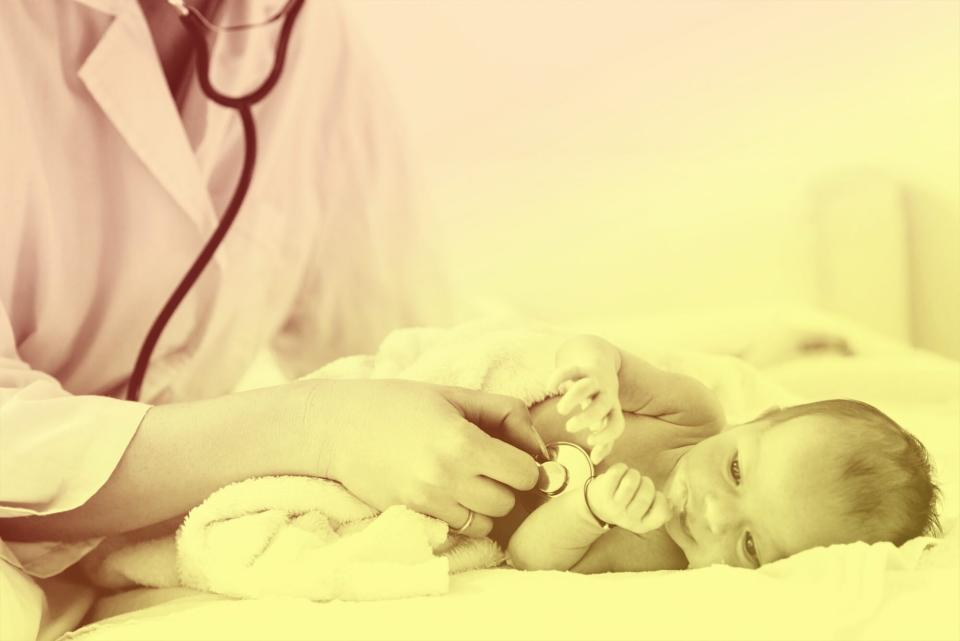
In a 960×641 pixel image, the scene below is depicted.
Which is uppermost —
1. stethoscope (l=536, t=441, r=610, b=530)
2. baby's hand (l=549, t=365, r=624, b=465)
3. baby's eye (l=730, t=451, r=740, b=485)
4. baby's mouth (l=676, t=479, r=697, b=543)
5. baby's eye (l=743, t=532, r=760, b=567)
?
baby's hand (l=549, t=365, r=624, b=465)

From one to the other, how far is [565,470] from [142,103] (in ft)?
1.59

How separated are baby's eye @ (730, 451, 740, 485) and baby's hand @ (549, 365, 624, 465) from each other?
3.6 inches

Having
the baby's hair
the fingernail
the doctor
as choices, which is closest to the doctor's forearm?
the doctor

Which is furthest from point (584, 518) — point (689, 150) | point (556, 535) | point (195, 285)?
point (195, 285)

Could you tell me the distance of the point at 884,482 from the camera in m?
0.57

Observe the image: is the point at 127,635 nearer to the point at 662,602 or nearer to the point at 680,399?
the point at 662,602

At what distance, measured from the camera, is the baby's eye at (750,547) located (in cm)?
60

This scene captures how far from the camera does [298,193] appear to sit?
2.90ft

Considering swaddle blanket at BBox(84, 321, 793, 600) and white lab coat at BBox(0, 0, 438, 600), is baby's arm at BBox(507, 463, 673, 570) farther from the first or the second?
white lab coat at BBox(0, 0, 438, 600)

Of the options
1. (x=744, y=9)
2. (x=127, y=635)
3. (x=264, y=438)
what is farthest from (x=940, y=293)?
(x=127, y=635)

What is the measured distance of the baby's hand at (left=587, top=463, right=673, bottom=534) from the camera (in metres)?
0.56

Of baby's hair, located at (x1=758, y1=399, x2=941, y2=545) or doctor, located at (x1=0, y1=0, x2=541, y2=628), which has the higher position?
doctor, located at (x1=0, y1=0, x2=541, y2=628)

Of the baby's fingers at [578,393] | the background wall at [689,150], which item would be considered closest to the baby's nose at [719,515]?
the baby's fingers at [578,393]

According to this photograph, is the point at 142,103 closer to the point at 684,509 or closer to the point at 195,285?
the point at 195,285
